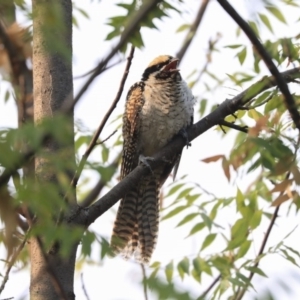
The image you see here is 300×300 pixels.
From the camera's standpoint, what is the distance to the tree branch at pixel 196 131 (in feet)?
9.60

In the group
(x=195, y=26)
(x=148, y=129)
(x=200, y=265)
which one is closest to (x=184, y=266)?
(x=200, y=265)

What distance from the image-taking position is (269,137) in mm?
2852

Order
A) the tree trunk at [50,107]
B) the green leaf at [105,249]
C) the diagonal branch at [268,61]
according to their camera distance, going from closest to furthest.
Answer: the green leaf at [105,249], the diagonal branch at [268,61], the tree trunk at [50,107]

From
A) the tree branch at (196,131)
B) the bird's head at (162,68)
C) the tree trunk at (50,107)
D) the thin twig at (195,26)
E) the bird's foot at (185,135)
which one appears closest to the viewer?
the tree branch at (196,131)

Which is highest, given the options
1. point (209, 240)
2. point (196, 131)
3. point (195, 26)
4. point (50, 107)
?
point (195, 26)

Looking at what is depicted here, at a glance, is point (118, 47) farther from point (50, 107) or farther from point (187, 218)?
point (187, 218)

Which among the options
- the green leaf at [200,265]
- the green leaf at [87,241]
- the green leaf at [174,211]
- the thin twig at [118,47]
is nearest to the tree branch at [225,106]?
the thin twig at [118,47]

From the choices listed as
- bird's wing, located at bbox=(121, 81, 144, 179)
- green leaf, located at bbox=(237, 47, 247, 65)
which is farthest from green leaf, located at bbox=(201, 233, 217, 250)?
bird's wing, located at bbox=(121, 81, 144, 179)

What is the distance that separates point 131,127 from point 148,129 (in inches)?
5.9

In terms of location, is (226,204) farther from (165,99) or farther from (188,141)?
(165,99)

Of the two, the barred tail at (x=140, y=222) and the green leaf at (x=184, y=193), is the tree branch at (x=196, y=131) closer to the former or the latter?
the green leaf at (x=184, y=193)

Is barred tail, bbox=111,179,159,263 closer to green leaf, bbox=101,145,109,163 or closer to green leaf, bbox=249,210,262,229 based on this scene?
green leaf, bbox=101,145,109,163

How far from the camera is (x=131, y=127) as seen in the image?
558cm

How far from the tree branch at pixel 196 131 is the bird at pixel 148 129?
989 mm
